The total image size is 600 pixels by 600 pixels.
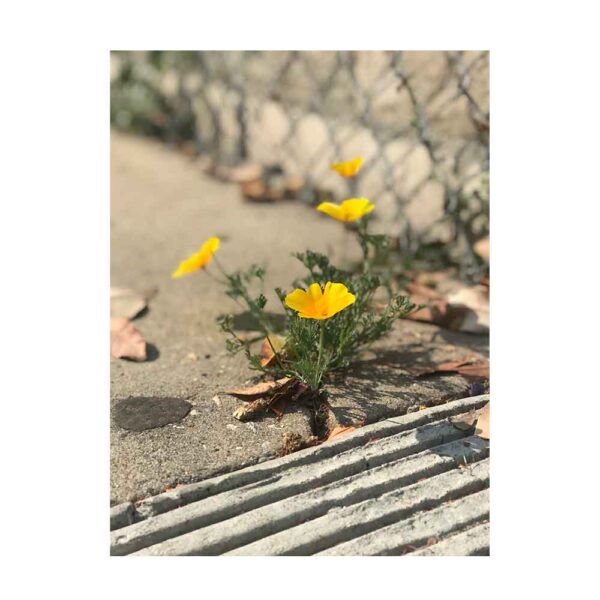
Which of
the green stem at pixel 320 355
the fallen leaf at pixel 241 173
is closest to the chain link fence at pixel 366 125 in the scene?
the fallen leaf at pixel 241 173

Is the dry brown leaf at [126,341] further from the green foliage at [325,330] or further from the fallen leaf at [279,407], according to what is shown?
the fallen leaf at [279,407]

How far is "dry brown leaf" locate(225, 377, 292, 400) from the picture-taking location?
2264mm

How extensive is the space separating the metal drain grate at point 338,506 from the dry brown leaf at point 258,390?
25cm

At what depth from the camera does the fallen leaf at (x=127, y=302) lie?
118 inches

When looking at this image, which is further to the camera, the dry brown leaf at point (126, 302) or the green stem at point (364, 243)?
the dry brown leaf at point (126, 302)

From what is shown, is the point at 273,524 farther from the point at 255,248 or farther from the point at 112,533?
the point at 255,248

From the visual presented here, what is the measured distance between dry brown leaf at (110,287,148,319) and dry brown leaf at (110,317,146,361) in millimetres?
107

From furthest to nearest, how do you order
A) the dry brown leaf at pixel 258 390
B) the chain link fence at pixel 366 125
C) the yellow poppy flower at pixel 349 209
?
1. the chain link fence at pixel 366 125
2. the yellow poppy flower at pixel 349 209
3. the dry brown leaf at pixel 258 390

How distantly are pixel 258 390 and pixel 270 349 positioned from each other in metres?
0.22

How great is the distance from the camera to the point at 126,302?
3072mm

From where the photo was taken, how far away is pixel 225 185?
436cm

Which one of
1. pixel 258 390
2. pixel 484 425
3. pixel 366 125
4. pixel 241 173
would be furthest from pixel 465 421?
pixel 241 173

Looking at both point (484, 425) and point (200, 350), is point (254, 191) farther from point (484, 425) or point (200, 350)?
point (484, 425)

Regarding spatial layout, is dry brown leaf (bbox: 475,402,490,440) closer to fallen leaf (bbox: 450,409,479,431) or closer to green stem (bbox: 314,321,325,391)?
fallen leaf (bbox: 450,409,479,431)
